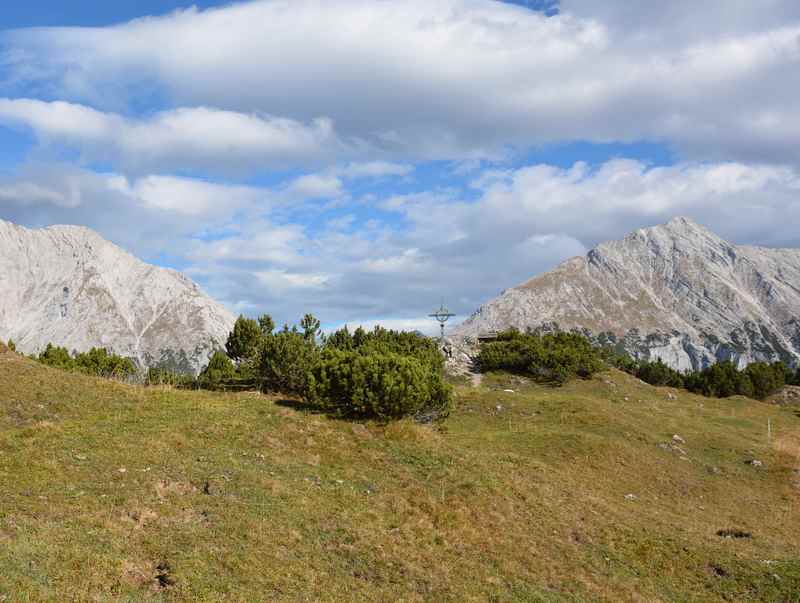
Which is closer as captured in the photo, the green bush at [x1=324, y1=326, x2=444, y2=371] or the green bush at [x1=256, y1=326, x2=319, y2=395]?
the green bush at [x1=256, y1=326, x2=319, y2=395]

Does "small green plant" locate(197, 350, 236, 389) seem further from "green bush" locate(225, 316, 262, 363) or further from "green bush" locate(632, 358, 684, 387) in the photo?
"green bush" locate(632, 358, 684, 387)

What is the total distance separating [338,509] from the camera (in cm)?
1842

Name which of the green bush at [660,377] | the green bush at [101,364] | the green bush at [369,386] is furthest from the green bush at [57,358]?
the green bush at [660,377]

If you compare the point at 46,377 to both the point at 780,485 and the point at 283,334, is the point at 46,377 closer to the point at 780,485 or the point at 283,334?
the point at 283,334

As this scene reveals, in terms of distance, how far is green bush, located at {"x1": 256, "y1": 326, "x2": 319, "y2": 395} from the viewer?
37.3 metres

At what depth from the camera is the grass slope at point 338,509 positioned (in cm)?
1370

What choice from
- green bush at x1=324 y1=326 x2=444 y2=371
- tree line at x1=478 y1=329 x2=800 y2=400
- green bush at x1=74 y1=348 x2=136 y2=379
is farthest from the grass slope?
tree line at x1=478 y1=329 x2=800 y2=400

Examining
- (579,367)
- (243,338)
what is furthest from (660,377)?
Result: (243,338)

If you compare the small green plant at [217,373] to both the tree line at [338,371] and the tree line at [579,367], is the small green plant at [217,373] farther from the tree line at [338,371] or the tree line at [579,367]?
the tree line at [579,367]

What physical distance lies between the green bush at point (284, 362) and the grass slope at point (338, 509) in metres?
6.20

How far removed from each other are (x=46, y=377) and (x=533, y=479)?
22.6 metres

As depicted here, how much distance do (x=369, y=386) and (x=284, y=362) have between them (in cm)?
1115

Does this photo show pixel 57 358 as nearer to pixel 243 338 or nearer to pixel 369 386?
pixel 243 338

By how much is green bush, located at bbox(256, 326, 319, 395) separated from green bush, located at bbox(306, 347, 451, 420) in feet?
23.1
